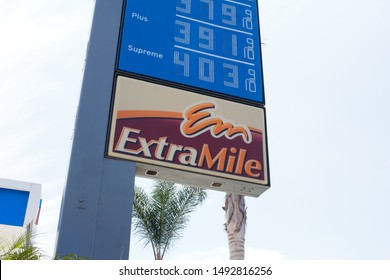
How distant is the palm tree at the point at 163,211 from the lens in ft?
57.6

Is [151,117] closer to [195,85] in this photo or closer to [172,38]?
[195,85]

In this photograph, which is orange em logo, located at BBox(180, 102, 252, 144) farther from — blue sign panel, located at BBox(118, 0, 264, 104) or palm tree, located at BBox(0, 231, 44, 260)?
palm tree, located at BBox(0, 231, 44, 260)

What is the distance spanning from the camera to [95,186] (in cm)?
901

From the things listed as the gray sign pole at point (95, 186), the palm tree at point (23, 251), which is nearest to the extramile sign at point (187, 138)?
the gray sign pole at point (95, 186)

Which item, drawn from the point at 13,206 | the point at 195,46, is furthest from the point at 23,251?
the point at 13,206

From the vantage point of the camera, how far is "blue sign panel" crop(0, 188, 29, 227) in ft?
58.7

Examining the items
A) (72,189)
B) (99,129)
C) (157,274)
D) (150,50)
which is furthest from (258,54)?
(157,274)

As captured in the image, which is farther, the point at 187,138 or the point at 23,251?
the point at 187,138

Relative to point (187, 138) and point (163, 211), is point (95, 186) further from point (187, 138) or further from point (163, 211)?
point (163, 211)

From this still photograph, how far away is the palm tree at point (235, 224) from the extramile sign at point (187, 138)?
641 cm

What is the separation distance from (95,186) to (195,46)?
4453mm

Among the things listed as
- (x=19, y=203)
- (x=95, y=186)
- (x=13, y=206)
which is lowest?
(x=95, y=186)

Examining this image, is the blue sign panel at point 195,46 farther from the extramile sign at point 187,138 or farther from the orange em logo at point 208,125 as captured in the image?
the orange em logo at point 208,125

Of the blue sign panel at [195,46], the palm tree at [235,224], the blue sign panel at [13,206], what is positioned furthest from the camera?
the blue sign panel at [13,206]
